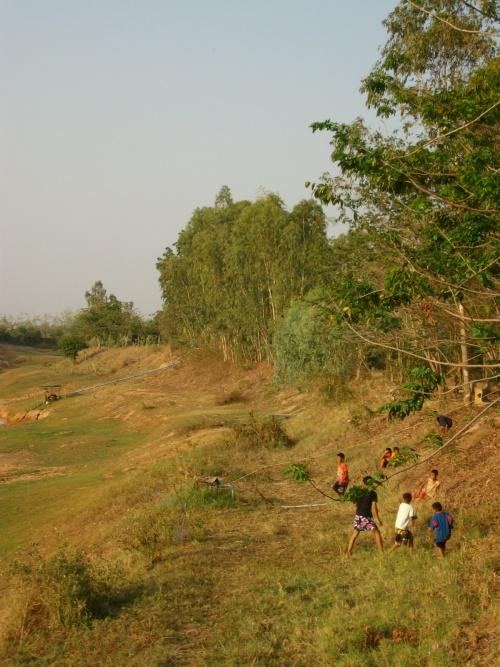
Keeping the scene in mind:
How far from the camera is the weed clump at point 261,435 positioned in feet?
79.2

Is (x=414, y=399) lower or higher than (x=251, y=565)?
higher

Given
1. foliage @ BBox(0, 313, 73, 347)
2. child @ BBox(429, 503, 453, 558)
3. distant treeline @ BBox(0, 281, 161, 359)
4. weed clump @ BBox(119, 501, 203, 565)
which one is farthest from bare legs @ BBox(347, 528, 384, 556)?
foliage @ BBox(0, 313, 73, 347)

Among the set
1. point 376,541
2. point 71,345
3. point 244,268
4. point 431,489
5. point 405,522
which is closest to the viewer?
point 405,522

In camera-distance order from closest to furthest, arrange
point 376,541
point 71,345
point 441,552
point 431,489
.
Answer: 1. point 441,552
2. point 376,541
3. point 431,489
4. point 71,345

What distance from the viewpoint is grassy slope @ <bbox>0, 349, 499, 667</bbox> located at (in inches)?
340

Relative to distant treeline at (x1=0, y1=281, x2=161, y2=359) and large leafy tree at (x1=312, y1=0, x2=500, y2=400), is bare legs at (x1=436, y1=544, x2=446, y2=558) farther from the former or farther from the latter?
distant treeline at (x1=0, y1=281, x2=161, y2=359)

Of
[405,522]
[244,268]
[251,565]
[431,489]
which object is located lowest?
[251,565]

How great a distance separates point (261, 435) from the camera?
80.3 ft

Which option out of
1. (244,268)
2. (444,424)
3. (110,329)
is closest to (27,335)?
(110,329)

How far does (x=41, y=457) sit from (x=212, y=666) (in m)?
27.6

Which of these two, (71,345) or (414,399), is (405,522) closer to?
(414,399)

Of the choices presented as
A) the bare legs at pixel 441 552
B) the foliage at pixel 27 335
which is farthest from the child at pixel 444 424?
the foliage at pixel 27 335

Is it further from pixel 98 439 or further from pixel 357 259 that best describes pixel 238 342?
pixel 357 259

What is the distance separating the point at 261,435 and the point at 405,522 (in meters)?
13.3
